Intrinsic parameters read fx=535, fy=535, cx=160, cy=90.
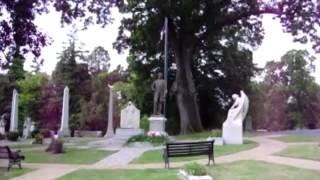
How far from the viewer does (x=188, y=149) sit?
17.6m

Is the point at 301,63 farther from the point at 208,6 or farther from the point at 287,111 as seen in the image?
the point at 208,6

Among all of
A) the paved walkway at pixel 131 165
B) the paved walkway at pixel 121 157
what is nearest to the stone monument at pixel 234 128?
the paved walkway at pixel 131 165

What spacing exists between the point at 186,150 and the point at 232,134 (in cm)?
754

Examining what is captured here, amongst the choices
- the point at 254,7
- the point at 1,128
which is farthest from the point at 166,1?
the point at 1,128

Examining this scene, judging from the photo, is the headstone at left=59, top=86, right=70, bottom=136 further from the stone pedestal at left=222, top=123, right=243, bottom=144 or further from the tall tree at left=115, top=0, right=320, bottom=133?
the stone pedestal at left=222, top=123, right=243, bottom=144

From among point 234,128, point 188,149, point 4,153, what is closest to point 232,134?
point 234,128

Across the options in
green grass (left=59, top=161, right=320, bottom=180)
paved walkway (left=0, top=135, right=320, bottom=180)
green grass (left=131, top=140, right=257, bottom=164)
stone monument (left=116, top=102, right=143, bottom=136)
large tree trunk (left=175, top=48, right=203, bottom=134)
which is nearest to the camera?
green grass (left=59, top=161, right=320, bottom=180)

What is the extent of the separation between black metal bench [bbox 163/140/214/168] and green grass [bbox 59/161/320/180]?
84 centimetres

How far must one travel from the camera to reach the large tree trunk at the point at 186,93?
38.7 meters

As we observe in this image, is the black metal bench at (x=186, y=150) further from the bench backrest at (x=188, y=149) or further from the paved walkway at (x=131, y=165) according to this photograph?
the paved walkway at (x=131, y=165)

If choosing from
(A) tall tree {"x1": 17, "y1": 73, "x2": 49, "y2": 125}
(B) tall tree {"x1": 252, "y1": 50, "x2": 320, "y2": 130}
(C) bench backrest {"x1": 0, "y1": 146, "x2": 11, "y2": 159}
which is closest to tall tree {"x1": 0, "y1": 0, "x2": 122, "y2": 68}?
(C) bench backrest {"x1": 0, "y1": 146, "x2": 11, "y2": 159}

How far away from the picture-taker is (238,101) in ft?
84.4

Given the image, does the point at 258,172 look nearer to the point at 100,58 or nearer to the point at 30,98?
the point at 30,98

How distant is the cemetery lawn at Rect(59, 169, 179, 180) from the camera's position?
14970 millimetres
